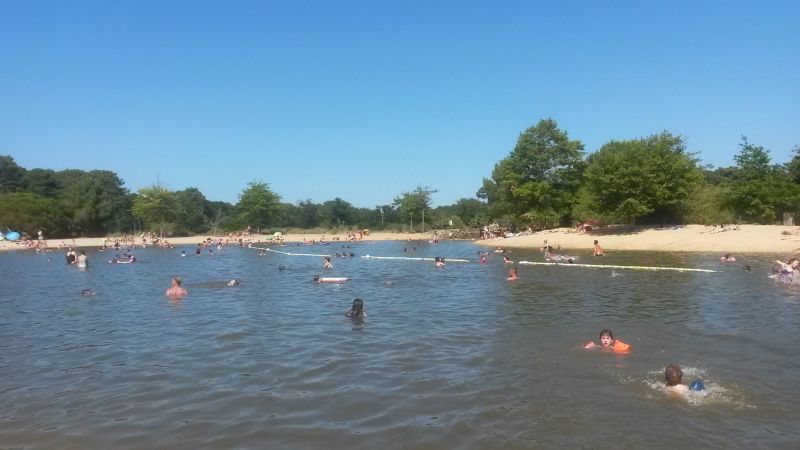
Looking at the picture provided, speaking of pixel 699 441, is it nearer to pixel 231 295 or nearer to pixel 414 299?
pixel 414 299

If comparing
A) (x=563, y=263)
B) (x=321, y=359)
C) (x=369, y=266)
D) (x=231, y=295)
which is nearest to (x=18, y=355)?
(x=321, y=359)

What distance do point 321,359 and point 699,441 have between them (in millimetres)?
7007

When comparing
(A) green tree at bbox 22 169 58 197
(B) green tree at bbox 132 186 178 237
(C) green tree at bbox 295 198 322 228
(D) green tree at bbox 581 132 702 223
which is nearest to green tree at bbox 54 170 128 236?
(A) green tree at bbox 22 169 58 197

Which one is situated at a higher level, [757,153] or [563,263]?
[757,153]

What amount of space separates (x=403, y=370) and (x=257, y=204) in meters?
77.2

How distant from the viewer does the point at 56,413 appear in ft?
27.9

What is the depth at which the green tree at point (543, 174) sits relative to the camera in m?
60.6

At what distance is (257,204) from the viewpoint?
277 feet

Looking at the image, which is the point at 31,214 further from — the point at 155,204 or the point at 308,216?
the point at 308,216

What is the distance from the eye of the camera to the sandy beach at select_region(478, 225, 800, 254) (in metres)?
38.0

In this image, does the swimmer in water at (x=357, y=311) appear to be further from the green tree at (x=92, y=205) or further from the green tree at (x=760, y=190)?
the green tree at (x=92, y=205)

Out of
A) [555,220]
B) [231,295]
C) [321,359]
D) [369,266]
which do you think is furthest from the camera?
[555,220]

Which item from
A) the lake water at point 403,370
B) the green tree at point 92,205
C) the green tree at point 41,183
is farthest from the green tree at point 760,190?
the green tree at point 41,183

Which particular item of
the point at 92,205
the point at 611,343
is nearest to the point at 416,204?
the point at 92,205
